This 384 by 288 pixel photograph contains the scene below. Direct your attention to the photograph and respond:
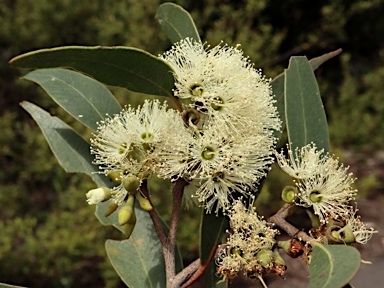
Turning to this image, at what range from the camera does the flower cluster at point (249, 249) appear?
752mm

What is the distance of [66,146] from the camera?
1000mm

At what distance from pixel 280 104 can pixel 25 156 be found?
239cm

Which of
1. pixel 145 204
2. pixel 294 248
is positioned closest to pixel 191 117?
pixel 145 204

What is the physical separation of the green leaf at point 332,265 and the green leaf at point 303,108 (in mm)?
250

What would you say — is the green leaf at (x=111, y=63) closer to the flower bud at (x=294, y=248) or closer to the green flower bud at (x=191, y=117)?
the green flower bud at (x=191, y=117)

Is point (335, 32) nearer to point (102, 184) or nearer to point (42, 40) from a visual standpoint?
point (42, 40)

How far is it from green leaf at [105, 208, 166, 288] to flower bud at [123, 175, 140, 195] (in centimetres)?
21

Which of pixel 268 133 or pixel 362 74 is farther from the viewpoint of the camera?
pixel 362 74

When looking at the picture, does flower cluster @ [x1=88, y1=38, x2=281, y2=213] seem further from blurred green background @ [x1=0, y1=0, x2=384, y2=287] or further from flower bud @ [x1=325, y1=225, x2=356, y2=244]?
blurred green background @ [x1=0, y1=0, x2=384, y2=287]

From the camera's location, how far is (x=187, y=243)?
2598 mm

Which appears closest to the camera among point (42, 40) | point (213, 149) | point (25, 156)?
point (213, 149)

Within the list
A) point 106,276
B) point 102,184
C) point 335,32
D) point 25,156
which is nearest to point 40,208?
point 25,156

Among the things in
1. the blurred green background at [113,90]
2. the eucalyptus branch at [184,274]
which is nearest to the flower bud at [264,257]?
the eucalyptus branch at [184,274]

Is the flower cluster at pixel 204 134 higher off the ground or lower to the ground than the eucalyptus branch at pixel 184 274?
higher
